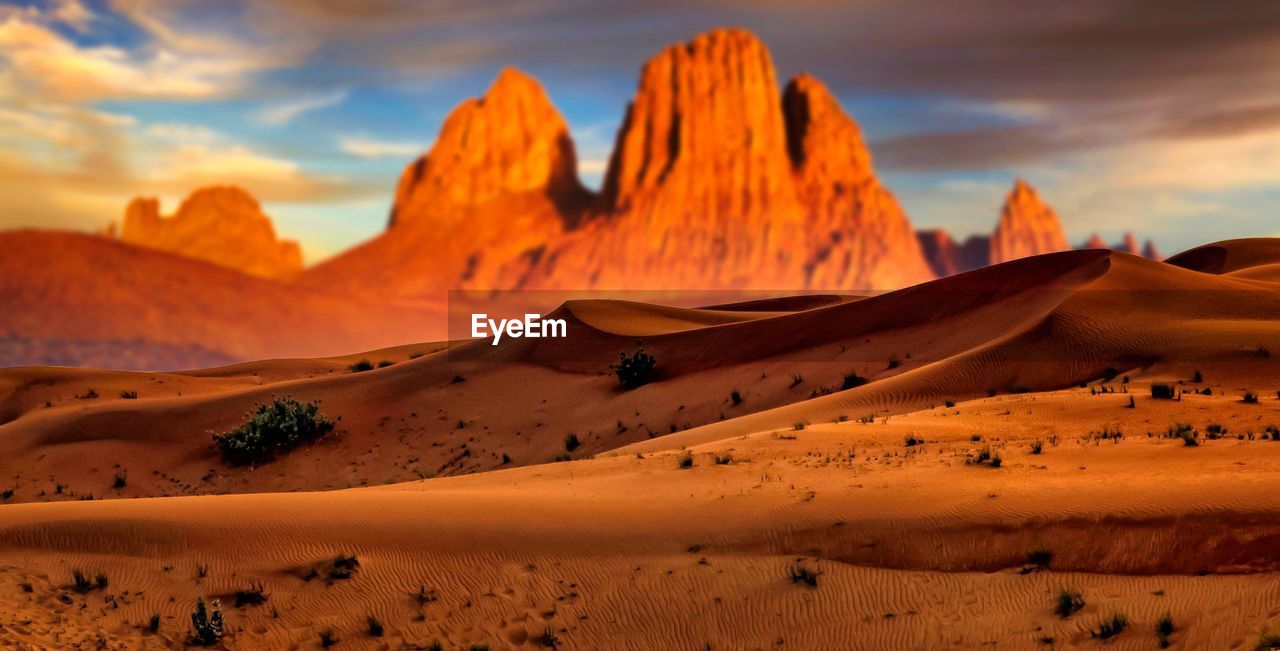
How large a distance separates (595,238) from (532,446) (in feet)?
443

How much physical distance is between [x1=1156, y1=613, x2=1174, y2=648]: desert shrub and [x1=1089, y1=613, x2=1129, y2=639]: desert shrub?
31cm

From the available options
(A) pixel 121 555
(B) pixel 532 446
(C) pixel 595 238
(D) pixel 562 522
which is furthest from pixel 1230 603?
(C) pixel 595 238

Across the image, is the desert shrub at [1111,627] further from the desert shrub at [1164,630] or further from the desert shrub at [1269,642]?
the desert shrub at [1269,642]

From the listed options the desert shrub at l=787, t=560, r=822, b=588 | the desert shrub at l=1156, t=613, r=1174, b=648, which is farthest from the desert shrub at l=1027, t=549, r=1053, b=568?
the desert shrub at l=787, t=560, r=822, b=588

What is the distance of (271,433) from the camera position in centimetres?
3344

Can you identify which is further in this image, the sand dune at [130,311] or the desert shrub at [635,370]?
the sand dune at [130,311]

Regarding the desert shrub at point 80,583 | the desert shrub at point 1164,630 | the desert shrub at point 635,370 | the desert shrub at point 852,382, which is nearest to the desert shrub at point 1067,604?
the desert shrub at point 1164,630

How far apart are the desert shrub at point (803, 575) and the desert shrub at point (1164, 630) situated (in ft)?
11.3

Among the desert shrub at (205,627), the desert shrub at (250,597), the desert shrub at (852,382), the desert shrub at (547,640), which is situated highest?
the desert shrub at (852,382)

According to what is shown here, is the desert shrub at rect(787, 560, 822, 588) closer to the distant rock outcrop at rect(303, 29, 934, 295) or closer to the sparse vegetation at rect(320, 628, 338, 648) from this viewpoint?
the sparse vegetation at rect(320, 628, 338, 648)

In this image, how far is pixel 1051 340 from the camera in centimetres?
2809

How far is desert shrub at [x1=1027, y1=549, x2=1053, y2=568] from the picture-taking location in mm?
12578

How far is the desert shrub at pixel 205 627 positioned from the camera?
39.0 feet

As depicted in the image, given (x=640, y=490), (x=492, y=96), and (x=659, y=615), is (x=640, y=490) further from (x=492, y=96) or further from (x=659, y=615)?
(x=492, y=96)
